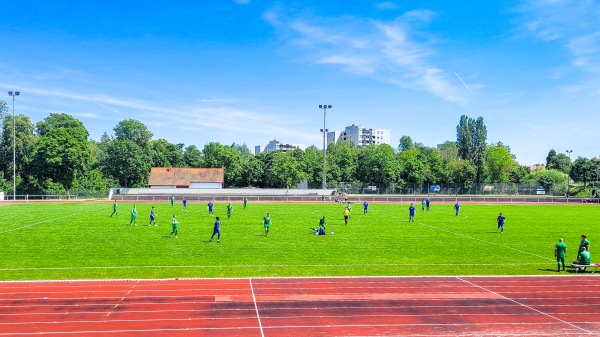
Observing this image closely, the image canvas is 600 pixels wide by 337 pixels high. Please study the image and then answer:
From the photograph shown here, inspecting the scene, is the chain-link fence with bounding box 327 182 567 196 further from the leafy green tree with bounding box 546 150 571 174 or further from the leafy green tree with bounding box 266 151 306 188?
the leafy green tree with bounding box 546 150 571 174

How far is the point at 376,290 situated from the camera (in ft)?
51.7

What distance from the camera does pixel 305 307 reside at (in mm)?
13789

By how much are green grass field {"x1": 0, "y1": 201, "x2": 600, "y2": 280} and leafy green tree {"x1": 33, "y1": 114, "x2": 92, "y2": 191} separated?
1473 inches

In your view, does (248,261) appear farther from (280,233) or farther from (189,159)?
(189,159)

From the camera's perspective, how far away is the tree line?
237ft

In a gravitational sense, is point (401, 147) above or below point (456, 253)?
above

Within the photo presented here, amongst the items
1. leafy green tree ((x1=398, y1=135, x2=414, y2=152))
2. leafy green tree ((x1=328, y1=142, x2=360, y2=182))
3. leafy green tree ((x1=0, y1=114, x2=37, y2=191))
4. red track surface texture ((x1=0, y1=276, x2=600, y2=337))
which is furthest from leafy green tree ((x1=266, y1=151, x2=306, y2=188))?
leafy green tree ((x1=398, y1=135, x2=414, y2=152))

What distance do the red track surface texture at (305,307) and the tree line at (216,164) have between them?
203ft

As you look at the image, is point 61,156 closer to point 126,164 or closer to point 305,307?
point 126,164

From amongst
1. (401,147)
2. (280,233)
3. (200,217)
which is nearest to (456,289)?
(280,233)

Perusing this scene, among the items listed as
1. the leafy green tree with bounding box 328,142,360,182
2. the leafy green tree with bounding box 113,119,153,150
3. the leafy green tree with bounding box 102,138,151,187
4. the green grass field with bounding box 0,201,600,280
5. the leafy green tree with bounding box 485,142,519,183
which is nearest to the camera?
the green grass field with bounding box 0,201,600,280

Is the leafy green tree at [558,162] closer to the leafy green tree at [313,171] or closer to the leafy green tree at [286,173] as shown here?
the leafy green tree at [313,171]

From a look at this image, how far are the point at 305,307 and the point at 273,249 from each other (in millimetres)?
9854

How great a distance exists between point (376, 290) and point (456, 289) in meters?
2.75
